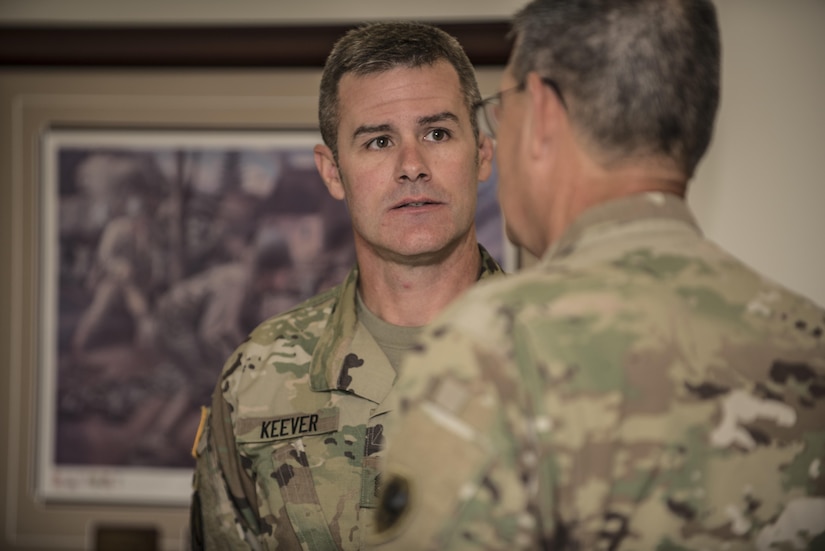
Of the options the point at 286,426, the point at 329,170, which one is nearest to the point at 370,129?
the point at 329,170

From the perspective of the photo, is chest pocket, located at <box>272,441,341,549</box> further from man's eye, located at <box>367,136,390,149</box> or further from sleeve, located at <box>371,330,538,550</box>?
sleeve, located at <box>371,330,538,550</box>

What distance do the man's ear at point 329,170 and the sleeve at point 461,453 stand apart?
762 millimetres

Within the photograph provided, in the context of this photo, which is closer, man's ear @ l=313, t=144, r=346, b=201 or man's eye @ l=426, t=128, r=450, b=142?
man's eye @ l=426, t=128, r=450, b=142

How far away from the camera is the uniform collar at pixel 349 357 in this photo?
1.35 metres

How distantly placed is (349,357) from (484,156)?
1.22 ft

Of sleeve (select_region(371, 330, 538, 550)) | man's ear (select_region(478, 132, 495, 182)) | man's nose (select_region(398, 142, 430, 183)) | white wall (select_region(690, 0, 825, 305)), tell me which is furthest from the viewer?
white wall (select_region(690, 0, 825, 305))

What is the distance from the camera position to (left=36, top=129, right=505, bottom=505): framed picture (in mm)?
1662

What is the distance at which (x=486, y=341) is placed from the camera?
703mm

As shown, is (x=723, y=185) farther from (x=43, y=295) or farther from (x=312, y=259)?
(x=43, y=295)

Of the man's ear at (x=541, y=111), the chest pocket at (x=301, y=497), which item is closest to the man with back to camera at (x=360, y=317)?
the chest pocket at (x=301, y=497)

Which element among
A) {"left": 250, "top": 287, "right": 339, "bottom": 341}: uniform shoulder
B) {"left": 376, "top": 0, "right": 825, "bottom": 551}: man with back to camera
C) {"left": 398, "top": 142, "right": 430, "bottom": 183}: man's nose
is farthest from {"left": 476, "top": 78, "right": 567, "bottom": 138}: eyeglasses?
{"left": 250, "top": 287, "right": 339, "bottom": 341}: uniform shoulder

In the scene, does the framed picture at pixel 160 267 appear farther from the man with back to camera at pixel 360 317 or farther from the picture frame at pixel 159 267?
the man with back to camera at pixel 360 317

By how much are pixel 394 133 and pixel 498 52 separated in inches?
13.2

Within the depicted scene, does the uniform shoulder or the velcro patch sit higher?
the uniform shoulder
